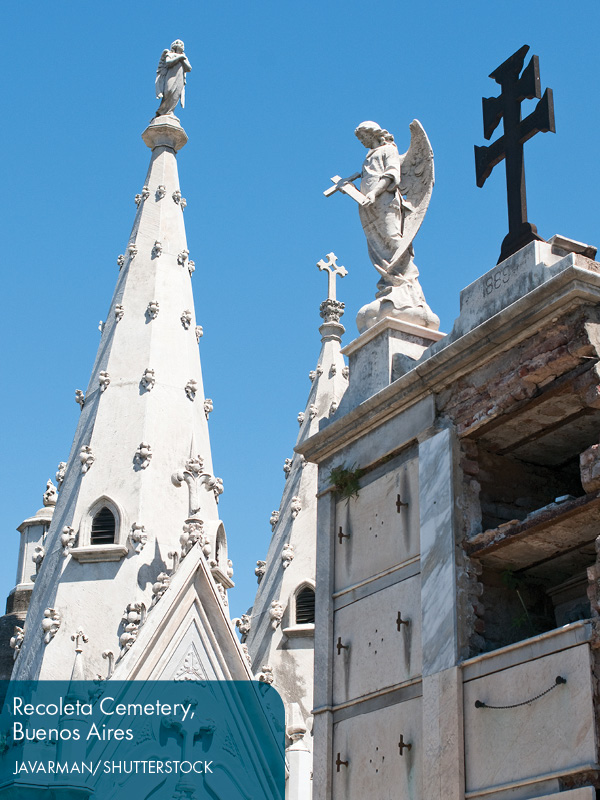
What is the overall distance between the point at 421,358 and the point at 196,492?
59.9 feet

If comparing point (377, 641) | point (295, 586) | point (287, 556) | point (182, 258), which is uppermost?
point (182, 258)

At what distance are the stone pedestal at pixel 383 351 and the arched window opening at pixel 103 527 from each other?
56.9 feet

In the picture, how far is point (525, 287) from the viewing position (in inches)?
494

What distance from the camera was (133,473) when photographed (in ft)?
105

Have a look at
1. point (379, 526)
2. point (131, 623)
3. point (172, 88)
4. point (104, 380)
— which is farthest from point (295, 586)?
point (379, 526)

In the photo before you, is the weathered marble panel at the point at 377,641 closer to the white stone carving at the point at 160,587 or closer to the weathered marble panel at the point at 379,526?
the weathered marble panel at the point at 379,526

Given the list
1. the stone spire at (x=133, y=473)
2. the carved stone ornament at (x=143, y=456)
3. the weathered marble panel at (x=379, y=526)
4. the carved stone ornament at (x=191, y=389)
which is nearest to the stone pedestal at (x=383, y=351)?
the weathered marble panel at (x=379, y=526)

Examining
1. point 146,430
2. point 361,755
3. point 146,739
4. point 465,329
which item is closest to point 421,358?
point 465,329

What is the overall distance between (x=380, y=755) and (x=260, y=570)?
20763 millimetres

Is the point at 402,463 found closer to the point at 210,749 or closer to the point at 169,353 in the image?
the point at 210,749

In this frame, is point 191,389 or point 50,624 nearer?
point 50,624

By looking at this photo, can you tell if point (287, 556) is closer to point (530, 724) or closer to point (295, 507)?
point (295, 507)

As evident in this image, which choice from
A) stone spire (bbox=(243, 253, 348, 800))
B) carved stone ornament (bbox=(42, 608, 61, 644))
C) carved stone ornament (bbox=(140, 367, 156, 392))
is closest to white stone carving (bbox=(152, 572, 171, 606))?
carved stone ornament (bbox=(42, 608, 61, 644))

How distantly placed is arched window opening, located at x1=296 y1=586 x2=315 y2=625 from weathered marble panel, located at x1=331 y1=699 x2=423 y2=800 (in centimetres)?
1829
